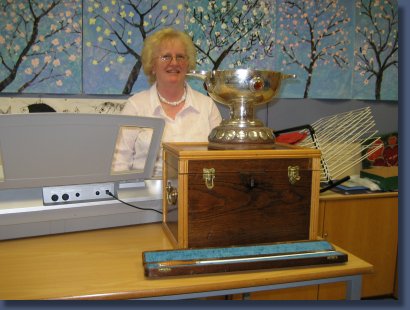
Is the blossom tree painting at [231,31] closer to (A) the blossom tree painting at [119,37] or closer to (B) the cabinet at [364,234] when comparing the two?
(A) the blossom tree painting at [119,37]

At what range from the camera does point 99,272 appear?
34.2 inches

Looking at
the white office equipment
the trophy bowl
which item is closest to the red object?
the trophy bowl

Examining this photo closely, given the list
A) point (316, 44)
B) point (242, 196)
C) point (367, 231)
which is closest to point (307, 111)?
point (316, 44)

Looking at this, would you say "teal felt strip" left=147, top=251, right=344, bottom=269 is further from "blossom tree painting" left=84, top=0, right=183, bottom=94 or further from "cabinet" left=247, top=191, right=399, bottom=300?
"blossom tree painting" left=84, top=0, right=183, bottom=94

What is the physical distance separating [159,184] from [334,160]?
1676 millimetres

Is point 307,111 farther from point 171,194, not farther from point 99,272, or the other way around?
point 99,272

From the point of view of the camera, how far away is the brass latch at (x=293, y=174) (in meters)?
1.04

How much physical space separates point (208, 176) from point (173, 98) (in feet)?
3.95

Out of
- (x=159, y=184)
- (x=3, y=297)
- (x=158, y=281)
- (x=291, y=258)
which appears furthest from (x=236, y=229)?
(x=3, y=297)

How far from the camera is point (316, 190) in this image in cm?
108

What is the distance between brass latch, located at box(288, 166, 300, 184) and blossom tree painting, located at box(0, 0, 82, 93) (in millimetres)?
1637

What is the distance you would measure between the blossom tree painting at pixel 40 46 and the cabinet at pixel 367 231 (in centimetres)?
164

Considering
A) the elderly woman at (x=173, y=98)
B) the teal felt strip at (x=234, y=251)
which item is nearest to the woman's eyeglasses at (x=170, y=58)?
the elderly woman at (x=173, y=98)

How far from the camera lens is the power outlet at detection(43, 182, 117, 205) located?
3.54 ft
